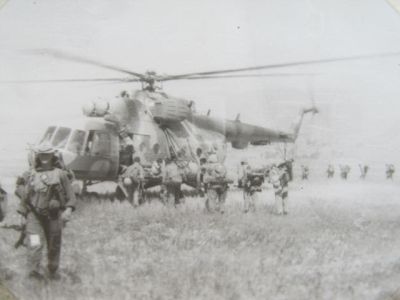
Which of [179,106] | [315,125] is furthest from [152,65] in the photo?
[315,125]

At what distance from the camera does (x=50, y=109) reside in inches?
140

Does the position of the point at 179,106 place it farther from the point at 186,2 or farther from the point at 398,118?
the point at 398,118

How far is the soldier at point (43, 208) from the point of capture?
346 centimetres

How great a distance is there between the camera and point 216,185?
3674mm

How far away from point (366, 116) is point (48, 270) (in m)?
2.19

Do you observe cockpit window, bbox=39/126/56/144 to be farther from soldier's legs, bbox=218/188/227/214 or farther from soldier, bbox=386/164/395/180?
soldier, bbox=386/164/395/180

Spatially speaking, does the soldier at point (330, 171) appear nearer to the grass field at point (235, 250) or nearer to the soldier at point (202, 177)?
the grass field at point (235, 250)

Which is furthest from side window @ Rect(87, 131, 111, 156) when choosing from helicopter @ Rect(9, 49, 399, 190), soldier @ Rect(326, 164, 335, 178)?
soldier @ Rect(326, 164, 335, 178)

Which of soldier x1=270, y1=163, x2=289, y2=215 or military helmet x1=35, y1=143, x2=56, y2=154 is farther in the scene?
soldier x1=270, y1=163, x2=289, y2=215

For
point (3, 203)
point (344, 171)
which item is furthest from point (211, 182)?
point (3, 203)

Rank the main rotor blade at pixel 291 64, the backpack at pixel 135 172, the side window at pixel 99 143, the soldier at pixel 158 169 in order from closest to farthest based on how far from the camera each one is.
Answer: the main rotor blade at pixel 291 64
the backpack at pixel 135 172
the soldier at pixel 158 169
the side window at pixel 99 143

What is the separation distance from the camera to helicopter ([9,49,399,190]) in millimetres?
3598

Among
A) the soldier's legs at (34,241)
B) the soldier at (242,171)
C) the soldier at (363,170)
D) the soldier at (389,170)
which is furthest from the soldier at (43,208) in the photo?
the soldier at (389,170)

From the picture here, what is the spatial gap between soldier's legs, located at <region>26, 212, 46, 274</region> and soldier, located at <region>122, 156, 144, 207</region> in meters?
0.59
